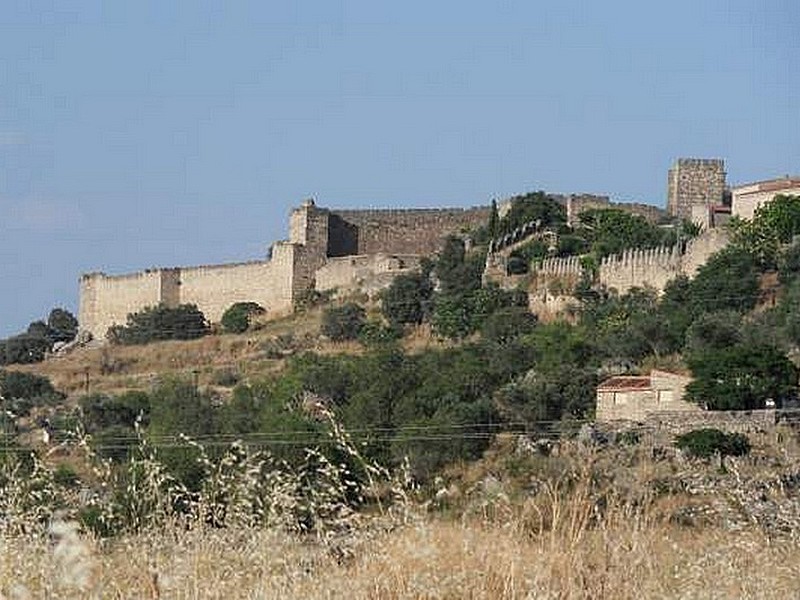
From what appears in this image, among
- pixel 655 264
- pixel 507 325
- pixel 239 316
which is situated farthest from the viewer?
pixel 239 316

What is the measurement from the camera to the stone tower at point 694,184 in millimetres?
45281

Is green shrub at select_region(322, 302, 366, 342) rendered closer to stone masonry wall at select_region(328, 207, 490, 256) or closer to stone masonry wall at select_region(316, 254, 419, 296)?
stone masonry wall at select_region(316, 254, 419, 296)

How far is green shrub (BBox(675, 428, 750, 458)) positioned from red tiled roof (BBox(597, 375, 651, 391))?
2.77 meters

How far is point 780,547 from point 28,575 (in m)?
2.49

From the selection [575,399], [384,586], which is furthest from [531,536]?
[575,399]

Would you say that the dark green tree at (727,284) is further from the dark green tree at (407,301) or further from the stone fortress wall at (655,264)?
the dark green tree at (407,301)

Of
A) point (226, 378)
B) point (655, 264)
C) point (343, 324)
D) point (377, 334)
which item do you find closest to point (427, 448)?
point (226, 378)

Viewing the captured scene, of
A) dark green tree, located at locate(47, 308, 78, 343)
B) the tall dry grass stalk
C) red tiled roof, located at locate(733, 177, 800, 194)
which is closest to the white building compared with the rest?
red tiled roof, located at locate(733, 177, 800, 194)

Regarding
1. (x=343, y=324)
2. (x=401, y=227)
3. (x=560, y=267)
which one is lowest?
(x=343, y=324)

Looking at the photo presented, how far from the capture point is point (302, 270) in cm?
4488

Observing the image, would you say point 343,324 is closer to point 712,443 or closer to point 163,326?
point 163,326

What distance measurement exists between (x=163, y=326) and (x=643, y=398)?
72.9 ft

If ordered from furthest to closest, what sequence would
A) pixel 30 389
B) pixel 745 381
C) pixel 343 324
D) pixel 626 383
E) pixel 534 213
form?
pixel 534 213 → pixel 343 324 → pixel 30 389 → pixel 626 383 → pixel 745 381

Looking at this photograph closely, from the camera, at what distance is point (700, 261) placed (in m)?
34.2
